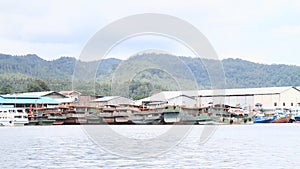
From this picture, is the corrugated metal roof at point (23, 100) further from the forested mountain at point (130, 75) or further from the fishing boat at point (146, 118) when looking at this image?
the fishing boat at point (146, 118)

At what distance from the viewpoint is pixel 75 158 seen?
15719mm

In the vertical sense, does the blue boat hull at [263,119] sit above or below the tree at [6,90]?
below

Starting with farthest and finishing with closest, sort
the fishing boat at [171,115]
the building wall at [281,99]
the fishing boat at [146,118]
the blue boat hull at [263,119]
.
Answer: the building wall at [281,99] < the blue boat hull at [263,119] < the fishing boat at [146,118] < the fishing boat at [171,115]

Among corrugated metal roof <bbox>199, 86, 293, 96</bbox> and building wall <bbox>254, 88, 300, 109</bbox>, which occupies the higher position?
corrugated metal roof <bbox>199, 86, 293, 96</bbox>

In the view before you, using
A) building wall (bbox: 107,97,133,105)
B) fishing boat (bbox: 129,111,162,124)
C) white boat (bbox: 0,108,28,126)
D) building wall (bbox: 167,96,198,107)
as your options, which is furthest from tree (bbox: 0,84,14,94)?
fishing boat (bbox: 129,111,162,124)

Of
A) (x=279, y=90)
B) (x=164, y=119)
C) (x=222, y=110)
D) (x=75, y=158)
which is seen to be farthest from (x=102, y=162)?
(x=279, y=90)

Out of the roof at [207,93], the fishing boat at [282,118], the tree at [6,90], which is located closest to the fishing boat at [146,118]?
the roof at [207,93]

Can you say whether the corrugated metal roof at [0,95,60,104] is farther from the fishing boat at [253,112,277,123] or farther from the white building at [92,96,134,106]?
the fishing boat at [253,112,277,123]

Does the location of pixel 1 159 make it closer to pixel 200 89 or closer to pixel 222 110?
pixel 222 110

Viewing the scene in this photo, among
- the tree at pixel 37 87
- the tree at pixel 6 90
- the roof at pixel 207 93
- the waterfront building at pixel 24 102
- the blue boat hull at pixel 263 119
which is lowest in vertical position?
the blue boat hull at pixel 263 119

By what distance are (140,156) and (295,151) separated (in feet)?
19.4

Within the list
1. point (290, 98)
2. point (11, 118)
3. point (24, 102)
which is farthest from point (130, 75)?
point (290, 98)

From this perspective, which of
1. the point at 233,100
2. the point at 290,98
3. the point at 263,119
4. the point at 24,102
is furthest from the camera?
the point at 233,100

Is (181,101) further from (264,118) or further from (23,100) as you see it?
(23,100)
